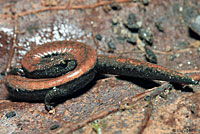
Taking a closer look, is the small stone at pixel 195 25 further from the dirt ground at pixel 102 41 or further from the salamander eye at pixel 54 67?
the salamander eye at pixel 54 67

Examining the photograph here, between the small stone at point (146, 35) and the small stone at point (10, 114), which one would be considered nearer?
the small stone at point (10, 114)

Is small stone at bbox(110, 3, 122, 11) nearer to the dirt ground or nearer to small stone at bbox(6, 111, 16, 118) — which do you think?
the dirt ground

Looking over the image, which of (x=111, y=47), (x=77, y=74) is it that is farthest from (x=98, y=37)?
(x=77, y=74)

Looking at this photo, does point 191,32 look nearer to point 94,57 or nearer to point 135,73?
point 135,73

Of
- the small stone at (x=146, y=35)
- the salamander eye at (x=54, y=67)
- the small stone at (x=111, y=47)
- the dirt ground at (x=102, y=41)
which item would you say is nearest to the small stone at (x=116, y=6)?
the dirt ground at (x=102, y=41)

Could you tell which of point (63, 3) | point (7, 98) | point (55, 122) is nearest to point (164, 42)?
point (63, 3)

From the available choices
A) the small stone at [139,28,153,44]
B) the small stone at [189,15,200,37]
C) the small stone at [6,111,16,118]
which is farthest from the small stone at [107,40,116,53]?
the small stone at [6,111,16,118]
